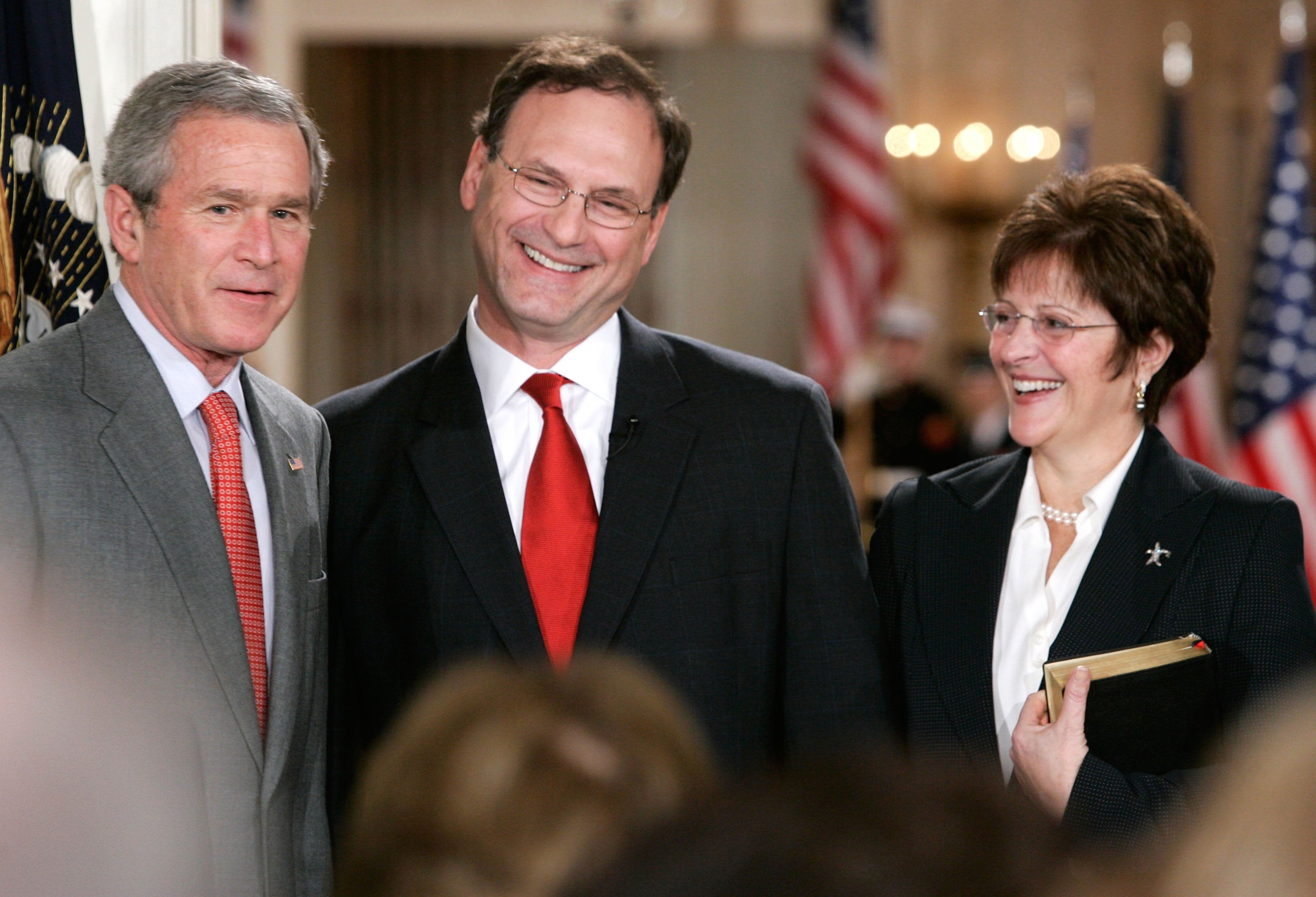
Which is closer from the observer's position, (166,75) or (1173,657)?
(166,75)

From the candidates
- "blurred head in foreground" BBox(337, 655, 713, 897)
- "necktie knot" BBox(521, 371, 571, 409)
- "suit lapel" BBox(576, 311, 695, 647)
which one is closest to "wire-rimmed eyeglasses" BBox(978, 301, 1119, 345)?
"suit lapel" BBox(576, 311, 695, 647)

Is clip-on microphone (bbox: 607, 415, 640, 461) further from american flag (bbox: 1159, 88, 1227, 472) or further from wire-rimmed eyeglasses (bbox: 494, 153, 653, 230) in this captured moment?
american flag (bbox: 1159, 88, 1227, 472)

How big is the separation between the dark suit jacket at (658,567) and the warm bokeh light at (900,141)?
8.39 metres

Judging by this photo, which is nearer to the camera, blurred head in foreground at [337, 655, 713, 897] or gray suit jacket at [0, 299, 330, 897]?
blurred head in foreground at [337, 655, 713, 897]

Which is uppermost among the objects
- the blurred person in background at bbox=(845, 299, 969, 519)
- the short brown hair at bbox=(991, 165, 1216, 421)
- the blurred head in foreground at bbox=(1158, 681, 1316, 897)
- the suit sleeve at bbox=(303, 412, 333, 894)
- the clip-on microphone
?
the short brown hair at bbox=(991, 165, 1216, 421)

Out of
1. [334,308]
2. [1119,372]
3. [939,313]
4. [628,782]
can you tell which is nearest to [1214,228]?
[939,313]

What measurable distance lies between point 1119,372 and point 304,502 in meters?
1.40

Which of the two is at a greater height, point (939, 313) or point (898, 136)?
point (898, 136)

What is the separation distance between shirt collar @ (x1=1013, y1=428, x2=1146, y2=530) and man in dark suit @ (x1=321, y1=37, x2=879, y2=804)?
1.25ft

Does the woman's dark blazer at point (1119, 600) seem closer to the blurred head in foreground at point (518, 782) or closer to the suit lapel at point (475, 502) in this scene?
the suit lapel at point (475, 502)

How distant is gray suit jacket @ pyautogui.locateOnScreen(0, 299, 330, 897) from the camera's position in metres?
1.70

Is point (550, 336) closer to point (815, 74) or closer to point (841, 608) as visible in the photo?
point (841, 608)

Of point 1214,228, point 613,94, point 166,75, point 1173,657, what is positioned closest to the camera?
point 166,75

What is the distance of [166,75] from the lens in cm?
196
